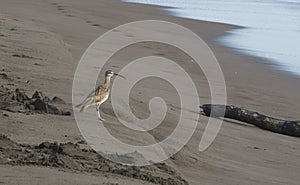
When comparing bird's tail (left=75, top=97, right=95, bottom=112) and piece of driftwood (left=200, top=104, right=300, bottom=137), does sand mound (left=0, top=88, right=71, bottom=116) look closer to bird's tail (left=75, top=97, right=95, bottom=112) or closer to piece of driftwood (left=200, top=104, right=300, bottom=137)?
bird's tail (left=75, top=97, right=95, bottom=112)

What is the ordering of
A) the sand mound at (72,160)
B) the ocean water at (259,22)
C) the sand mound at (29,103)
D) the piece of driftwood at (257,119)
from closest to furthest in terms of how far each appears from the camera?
1. the sand mound at (72,160)
2. the sand mound at (29,103)
3. the piece of driftwood at (257,119)
4. the ocean water at (259,22)

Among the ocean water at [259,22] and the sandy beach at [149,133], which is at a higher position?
the ocean water at [259,22]

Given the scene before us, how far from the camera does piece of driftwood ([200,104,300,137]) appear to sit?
30.2 feet

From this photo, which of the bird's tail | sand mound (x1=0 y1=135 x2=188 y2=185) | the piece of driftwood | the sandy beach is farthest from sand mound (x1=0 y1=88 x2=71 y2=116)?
the piece of driftwood

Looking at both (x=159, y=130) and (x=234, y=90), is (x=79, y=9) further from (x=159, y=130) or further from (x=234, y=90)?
(x=159, y=130)

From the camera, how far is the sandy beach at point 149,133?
19.0 ft

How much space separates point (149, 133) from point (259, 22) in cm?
1969

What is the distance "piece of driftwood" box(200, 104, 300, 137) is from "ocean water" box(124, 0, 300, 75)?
20.3 feet

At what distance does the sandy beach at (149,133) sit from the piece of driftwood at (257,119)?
0.35 feet

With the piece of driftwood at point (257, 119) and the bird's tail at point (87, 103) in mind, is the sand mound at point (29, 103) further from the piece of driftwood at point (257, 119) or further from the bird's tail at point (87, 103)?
the piece of driftwood at point (257, 119)

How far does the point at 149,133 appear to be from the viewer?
7609mm

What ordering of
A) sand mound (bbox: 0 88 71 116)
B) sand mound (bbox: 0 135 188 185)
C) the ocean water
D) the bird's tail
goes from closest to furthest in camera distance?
sand mound (bbox: 0 135 188 185) → sand mound (bbox: 0 88 71 116) → the bird's tail → the ocean water

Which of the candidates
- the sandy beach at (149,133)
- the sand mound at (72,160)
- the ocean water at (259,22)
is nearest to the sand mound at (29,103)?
the sandy beach at (149,133)

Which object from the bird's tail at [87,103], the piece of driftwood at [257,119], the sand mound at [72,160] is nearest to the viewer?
the sand mound at [72,160]
